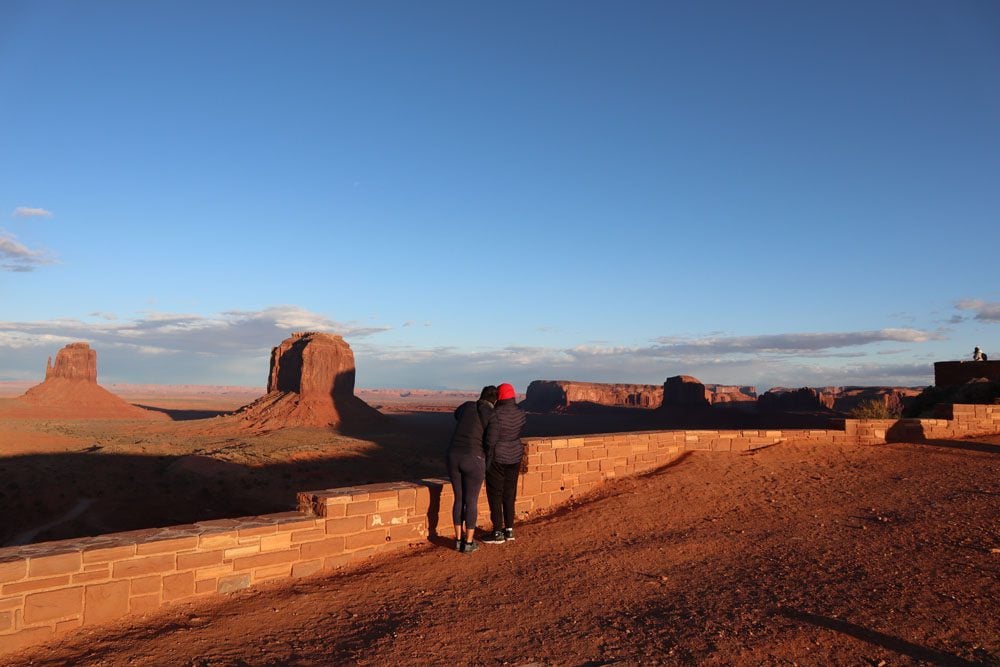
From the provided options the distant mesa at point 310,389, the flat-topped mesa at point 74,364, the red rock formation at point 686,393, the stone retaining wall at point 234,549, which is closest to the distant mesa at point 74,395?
the flat-topped mesa at point 74,364

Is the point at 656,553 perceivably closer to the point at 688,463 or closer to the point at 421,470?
the point at 688,463

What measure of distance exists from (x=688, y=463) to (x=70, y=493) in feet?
76.9

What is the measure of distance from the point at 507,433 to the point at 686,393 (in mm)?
84819

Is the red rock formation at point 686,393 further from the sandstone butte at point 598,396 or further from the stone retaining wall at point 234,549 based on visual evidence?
the stone retaining wall at point 234,549

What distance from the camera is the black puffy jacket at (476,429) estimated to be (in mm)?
7186

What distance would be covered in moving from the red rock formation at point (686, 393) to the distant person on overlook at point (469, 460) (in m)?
83.2

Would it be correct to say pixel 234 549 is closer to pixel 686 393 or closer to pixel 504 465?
pixel 504 465

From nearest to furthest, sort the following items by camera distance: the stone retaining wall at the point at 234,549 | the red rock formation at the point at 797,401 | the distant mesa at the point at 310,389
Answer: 1. the stone retaining wall at the point at 234,549
2. the distant mesa at the point at 310,389
3. the red rock formation at the point at 797,401

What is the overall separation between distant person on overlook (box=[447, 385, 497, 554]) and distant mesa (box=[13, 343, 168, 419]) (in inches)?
3192

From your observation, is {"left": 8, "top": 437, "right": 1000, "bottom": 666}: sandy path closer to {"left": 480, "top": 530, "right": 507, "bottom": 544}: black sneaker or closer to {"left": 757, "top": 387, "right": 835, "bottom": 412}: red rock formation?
{"left": 480, "top": 530, "right": 507, "bottom": 544}: black sneaker

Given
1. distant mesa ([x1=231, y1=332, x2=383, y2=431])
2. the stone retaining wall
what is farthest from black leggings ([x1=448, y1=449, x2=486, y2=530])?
distant mesa ([x1=231, y1=332, x2=383, y2=431])

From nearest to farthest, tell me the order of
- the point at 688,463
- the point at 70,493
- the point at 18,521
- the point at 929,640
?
the point at 929,640 < the point at 688,463 < the point at 18,521 < the point at 70,493

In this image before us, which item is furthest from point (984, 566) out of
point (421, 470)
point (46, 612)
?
point (421, 470)

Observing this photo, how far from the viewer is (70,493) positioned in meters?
23.2
